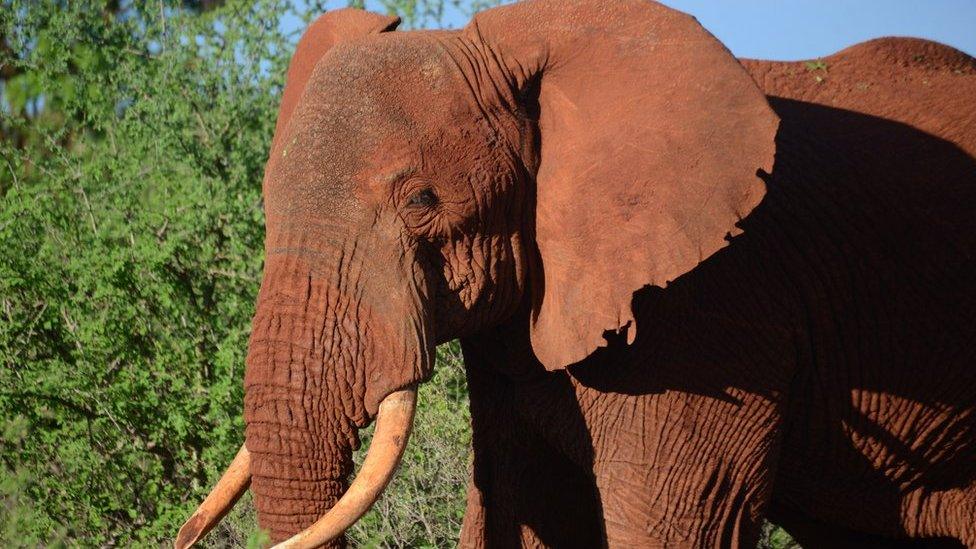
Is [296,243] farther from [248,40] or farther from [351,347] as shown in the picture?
[248,40]

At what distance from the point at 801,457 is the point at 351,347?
57.4 inches

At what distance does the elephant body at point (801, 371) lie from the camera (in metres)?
3.80

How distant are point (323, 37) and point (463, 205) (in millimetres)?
898

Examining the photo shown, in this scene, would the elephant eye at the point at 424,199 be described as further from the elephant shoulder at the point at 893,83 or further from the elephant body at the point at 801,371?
the elephant shoulder at the point at 893,83

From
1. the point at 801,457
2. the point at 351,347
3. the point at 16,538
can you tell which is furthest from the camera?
the point at 16,538

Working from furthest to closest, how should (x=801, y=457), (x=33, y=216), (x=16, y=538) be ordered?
(x=33, y=216) → (x=16, y=538) → (x=801, y=457)

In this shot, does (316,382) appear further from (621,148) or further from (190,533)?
(621,148)

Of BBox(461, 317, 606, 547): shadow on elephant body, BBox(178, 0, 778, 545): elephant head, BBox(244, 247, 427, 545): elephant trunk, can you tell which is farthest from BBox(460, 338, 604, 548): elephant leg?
BBox(244, 247, 427, 545): elephant trunk

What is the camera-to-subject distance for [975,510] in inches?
170

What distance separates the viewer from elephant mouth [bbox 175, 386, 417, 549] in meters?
3.43

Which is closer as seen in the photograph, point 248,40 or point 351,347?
point 351,347

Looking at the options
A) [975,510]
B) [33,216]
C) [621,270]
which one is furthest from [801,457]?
[33,216]

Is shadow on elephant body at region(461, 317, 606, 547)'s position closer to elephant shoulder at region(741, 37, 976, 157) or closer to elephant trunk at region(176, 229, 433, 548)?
elephant trunk at region(176, 229, 433, 548)

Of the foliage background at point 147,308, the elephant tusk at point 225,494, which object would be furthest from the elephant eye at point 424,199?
the foliage background at point 147,308
